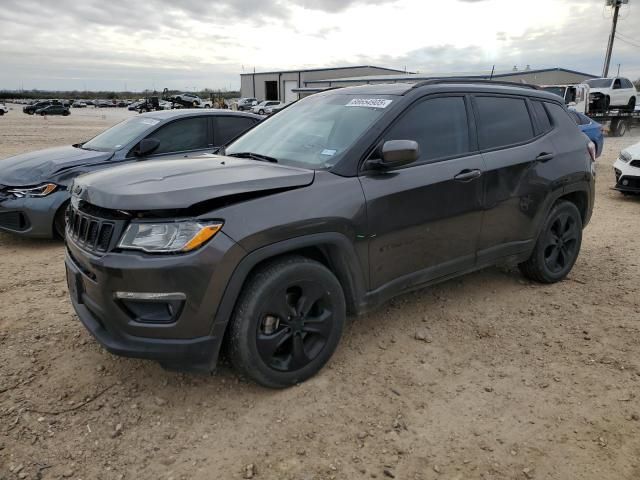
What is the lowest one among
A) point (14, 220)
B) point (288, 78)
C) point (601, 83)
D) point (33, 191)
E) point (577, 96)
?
point (14, 220)

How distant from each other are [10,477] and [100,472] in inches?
15.6

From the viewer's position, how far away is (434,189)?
345cm

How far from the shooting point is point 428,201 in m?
3.42

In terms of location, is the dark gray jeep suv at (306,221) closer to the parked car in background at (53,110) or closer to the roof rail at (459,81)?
the roof rail at (459,81)

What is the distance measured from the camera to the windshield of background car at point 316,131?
3.28 metres

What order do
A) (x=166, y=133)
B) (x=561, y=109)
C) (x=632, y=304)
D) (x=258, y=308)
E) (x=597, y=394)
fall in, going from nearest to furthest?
1. (x=258, y=308)
2. (x=597, y=394)
3. (x=632, y=304)
4. (x=561, y=109)
5. (x=166, y=133)

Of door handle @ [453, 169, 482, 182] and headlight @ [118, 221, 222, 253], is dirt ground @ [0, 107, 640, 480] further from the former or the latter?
door handle @ [453, 169, 482, 182]

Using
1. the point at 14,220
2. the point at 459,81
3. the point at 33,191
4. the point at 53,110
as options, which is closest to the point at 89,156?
the point at 33,191

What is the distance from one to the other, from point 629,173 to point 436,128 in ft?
21.7

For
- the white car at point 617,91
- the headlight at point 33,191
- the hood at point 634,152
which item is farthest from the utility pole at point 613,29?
the headlight at point 33,191

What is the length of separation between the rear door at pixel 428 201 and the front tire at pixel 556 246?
1.00 meters

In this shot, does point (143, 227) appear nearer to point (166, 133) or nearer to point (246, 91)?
point (166, 133)

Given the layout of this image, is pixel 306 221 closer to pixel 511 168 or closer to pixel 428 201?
pixel 428 201

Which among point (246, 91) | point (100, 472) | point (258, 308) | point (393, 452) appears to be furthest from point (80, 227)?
point (246, 91)
